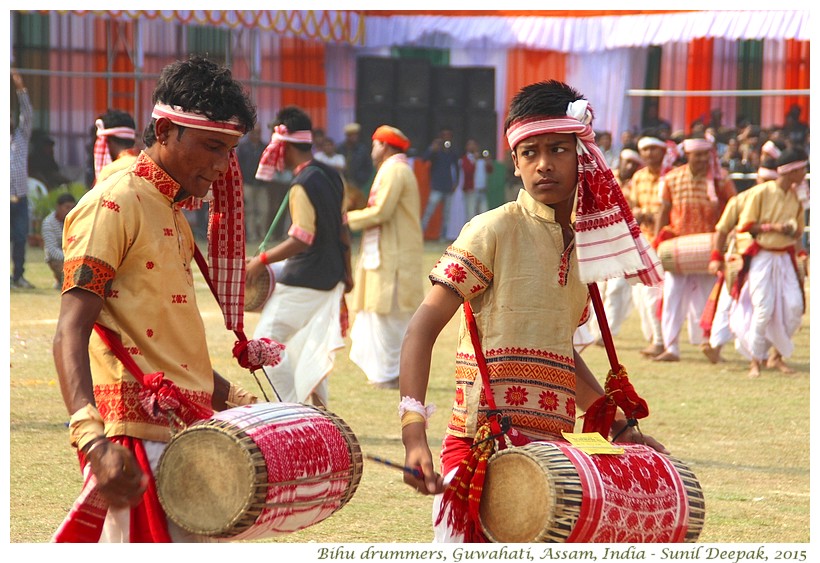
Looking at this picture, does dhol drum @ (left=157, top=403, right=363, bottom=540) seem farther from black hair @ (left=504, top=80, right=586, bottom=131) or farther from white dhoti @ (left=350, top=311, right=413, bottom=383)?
white dhoti @ (left=350, top=311, right=413, bottom=383)

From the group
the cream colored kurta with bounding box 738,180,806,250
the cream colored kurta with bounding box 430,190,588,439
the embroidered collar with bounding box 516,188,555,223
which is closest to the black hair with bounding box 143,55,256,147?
the cream colored kurta with bounding box 430,190,588,439

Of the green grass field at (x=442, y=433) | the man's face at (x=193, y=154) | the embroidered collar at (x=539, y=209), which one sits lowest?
the green grass field at (x=442, y=433)

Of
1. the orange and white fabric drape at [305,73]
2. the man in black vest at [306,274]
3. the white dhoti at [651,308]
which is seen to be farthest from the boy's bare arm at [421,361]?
the orange and white fabric drape at [305,73]

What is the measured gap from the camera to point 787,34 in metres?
19.4

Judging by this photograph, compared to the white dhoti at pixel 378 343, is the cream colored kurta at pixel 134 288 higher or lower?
higher

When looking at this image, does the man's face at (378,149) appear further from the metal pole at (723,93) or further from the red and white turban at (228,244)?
the metal pole at (723,93)

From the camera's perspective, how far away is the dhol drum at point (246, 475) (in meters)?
3.17

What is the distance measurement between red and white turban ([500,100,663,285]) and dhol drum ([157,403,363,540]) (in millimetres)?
919

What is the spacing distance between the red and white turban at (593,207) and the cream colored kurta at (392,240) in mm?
6224

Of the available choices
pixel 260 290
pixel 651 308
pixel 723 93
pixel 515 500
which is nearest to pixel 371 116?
pixel 723 93

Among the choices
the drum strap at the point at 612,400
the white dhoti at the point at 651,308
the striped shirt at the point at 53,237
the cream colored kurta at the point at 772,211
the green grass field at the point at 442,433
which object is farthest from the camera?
the striped shirt at the point at 53,237

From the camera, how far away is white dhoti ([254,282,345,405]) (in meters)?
8.30
